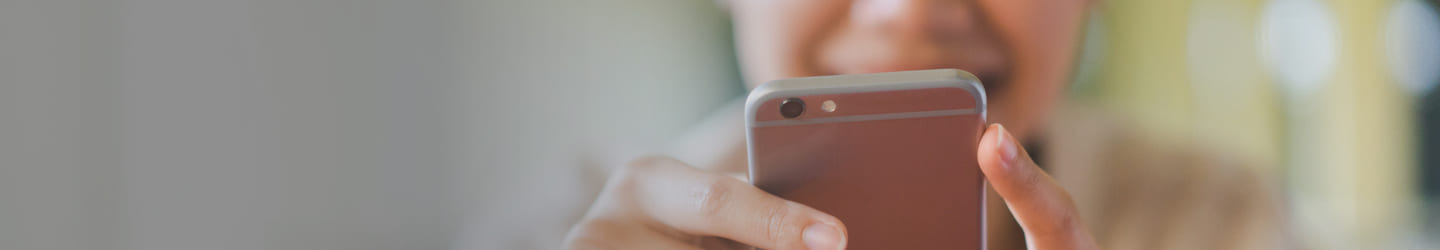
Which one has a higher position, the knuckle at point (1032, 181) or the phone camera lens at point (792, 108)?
the phone camera lens at point (792, 108)

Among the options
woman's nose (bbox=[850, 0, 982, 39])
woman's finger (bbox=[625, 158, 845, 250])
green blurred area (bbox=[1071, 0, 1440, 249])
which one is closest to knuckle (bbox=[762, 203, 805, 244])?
woman's finger (bbox=[625, 158, 845, 250])

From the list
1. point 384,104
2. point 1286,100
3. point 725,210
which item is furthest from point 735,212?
point 1286,100

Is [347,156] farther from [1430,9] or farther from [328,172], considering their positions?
[1430,9]

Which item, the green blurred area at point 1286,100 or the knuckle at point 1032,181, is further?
the green blurred area at point 1286,100

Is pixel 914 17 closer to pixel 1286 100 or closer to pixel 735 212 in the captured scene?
pixel 735 212

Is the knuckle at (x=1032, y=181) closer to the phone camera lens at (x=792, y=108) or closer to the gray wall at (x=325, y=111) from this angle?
the phone camera lens at (x=792, y=108)

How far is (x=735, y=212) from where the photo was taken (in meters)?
0.37

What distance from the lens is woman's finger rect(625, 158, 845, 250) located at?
353mm

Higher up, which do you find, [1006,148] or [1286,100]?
[1006,148]

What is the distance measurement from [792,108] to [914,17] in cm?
19

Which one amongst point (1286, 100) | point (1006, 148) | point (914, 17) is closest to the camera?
point (1006, 148)

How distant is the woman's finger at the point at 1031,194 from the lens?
34cm

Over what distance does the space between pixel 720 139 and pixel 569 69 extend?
13 centimetres

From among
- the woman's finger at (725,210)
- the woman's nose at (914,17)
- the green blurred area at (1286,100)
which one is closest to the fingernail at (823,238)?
the woman's finger at (725,210)
